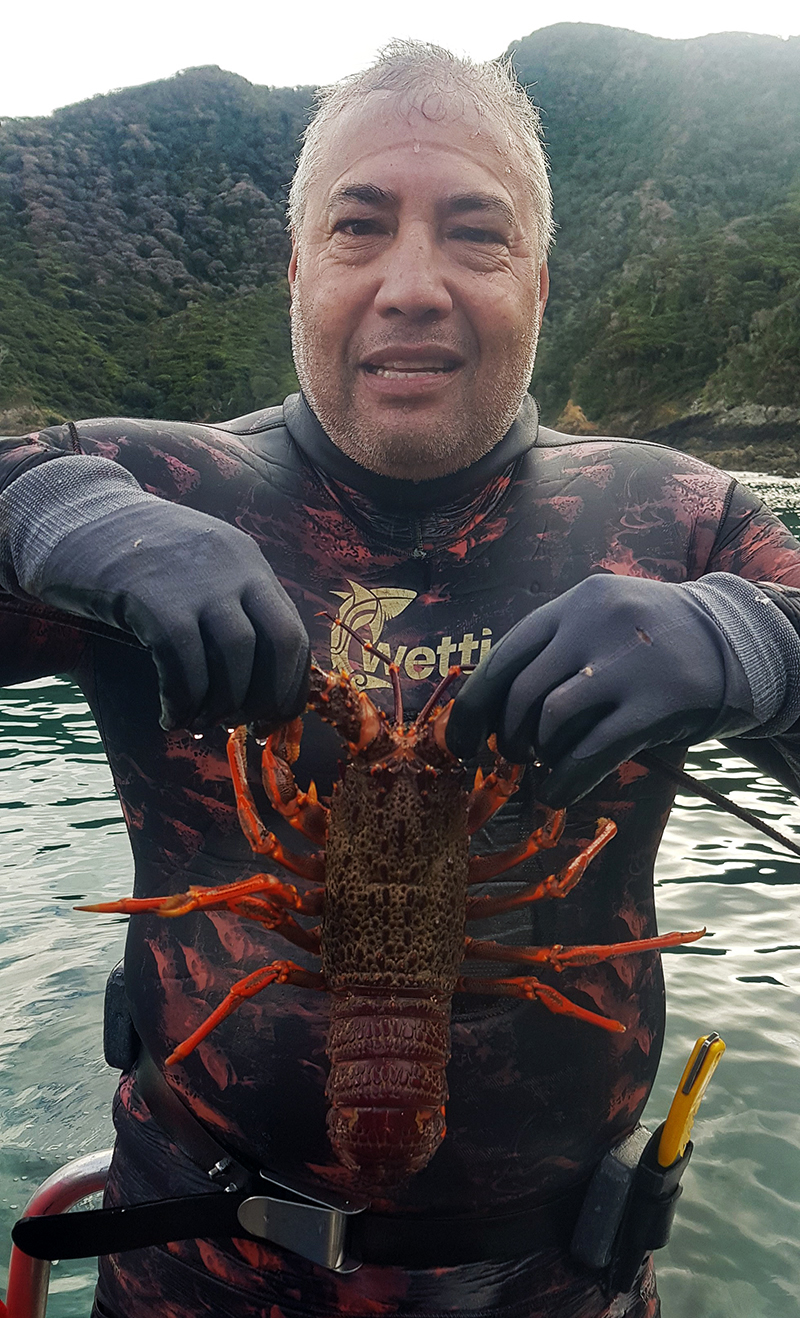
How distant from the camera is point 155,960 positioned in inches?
95.2

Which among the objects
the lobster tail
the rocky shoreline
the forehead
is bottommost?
the rocky shoreline

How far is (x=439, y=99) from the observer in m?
2.53

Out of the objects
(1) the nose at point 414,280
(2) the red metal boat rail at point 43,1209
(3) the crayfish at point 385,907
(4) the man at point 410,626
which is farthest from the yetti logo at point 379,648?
(2) the red metal boat rail at point 43,1209

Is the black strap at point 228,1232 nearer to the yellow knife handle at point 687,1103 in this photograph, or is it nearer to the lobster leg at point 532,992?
the yellow knife handle at point 687,1103

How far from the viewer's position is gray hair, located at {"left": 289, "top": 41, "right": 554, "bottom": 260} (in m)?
2.56

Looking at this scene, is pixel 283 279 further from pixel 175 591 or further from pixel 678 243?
pixel 175 591

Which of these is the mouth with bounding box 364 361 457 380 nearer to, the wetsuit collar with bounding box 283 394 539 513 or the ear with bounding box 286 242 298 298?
the wetsuit collar with bounding box 283 394 539 513

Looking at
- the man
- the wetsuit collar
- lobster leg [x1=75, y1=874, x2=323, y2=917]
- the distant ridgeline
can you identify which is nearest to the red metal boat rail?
the man

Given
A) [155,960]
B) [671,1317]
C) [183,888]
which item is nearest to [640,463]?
[183,888]

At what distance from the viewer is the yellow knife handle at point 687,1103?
2.28 meters

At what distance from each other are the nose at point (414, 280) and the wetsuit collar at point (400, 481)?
Answer: 43cm

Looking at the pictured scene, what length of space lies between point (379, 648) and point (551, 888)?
0.79 metres

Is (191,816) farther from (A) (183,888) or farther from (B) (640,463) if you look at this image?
(B) (640,463)

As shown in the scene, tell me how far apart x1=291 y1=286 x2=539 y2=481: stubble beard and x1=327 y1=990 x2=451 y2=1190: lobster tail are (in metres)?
1.44
